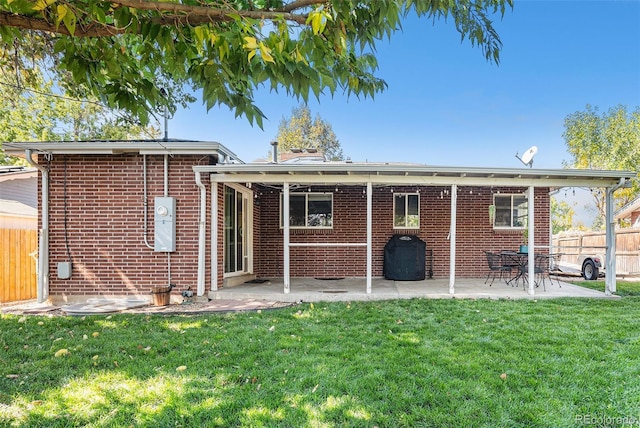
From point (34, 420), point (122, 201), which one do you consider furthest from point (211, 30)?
point (122, 201)

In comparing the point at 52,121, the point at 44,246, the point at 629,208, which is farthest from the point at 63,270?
the point at 629,208

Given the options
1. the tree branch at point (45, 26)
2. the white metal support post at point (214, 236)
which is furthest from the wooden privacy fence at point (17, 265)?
the tree branch at point (45, 26)

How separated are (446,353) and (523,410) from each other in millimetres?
1157

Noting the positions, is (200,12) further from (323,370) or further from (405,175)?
(405,175)

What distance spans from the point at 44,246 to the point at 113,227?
130cm

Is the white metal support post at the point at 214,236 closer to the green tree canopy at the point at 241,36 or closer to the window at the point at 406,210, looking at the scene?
the green tree canopy at the point at 241,36

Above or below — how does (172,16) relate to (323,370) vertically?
above

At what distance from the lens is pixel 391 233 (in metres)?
9.58

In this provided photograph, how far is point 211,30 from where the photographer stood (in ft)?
6.73

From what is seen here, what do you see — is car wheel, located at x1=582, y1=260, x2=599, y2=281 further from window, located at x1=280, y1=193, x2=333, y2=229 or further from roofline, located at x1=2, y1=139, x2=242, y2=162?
roofline, located at x1=2, y1=139, x2=242, y2=162

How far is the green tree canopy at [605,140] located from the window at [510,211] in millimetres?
11445

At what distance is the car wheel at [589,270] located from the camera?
10.6 meters

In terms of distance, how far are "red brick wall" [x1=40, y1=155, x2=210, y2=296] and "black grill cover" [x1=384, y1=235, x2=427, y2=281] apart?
476cm

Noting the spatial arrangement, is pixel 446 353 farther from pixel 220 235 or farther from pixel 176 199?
pixel 176 199
